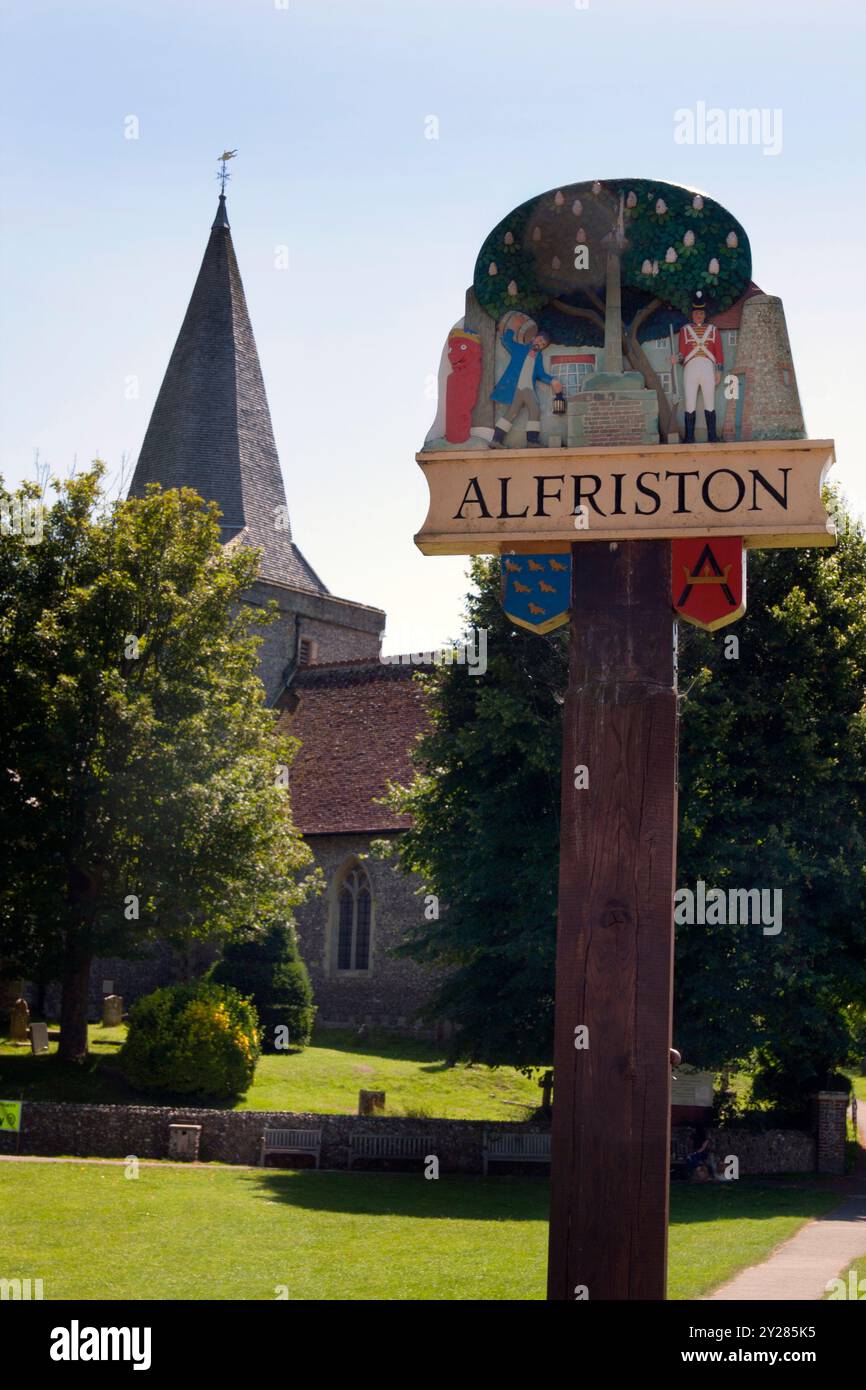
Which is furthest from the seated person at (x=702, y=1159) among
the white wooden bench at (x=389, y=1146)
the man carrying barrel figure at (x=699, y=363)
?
the man carrying barrel figure at (x=699, y=363)

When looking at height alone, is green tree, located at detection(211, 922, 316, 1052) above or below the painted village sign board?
below

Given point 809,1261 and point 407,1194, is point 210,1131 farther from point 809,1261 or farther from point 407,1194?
point 809,1261

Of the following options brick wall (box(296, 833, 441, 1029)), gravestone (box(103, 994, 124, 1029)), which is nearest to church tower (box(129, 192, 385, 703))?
brick wall (box(296, 833, 441, 1029))

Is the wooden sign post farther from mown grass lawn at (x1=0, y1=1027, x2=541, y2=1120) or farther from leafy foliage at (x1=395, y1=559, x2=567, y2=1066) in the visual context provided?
mown grass lawn at (x1=0, y1=1027, x2=541, y2=1120)

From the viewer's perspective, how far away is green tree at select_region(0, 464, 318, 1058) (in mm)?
28641

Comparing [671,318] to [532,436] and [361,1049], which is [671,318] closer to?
[532,436]

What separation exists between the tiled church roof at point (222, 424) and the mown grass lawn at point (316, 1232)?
34.1m

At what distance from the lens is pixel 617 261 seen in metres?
6.11

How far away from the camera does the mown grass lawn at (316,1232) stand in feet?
45.5

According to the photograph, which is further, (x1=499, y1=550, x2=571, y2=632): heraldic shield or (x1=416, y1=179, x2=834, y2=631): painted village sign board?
(x1=499, y1=550, x2=571, y2=632): heraldic shield

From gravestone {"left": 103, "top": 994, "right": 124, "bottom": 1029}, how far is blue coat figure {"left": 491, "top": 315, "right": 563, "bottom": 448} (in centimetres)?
3378

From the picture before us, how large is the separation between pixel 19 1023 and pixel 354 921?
1169 cm
